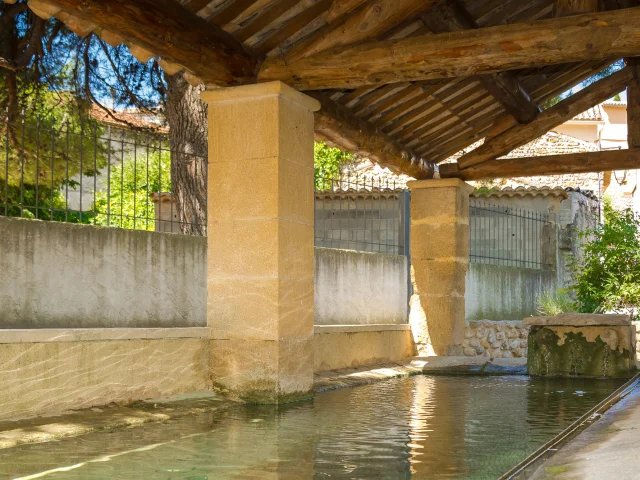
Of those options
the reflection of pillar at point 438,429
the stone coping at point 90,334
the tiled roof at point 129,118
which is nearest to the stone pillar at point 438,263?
the reflection of pillar at point 438,429

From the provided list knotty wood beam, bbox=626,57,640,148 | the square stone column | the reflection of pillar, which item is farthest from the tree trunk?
knotty wood beam, bbox=626,57,640,148

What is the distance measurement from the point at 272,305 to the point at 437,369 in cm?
404

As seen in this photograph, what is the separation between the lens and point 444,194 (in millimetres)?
11508

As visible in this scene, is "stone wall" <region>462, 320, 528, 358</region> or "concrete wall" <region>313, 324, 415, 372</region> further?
"stone wall" <region>462, 320, 528, 358</region>

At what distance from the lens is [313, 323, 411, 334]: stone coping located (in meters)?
9.34

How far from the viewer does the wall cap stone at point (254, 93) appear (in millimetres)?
7156

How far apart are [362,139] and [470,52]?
2.96 meters

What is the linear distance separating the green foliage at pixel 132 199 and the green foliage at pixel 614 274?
22.3 feet

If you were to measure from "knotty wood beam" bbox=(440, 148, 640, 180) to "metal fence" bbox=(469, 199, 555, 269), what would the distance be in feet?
16.4

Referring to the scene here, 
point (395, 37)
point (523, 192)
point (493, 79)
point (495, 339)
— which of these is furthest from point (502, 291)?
point (395, 37)

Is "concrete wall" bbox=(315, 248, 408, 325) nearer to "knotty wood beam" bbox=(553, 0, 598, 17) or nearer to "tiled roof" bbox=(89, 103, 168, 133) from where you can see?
"tiled roof" bbox=(89, 103, 168, 133)

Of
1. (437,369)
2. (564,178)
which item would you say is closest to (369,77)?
(437,369)

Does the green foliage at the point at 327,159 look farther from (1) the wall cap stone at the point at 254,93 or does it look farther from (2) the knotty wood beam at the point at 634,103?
(1) the wall cap stone at the point at 254,93

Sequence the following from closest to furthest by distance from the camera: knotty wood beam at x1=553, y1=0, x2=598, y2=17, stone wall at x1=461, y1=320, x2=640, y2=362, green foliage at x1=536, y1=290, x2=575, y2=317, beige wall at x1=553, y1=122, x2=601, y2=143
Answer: knotty wood beam at x1=553, y1=0, x2=598, y2=17, stone wall at x1=461, y1=320, x2=640, y2=362, green foliage at x1=536, y1=290, x2=575, y2=317, beige wall at x1=553, y1=122, x2=601, y2=143
